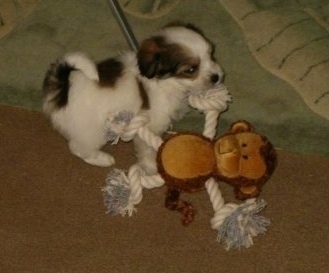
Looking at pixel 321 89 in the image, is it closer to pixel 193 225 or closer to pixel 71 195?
pixel 193 225

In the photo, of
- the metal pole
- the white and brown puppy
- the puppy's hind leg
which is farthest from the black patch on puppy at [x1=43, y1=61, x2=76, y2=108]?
the metal pole

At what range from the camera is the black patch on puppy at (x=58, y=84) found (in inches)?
73.9

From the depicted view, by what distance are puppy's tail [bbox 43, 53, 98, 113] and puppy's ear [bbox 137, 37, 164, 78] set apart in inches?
5.3

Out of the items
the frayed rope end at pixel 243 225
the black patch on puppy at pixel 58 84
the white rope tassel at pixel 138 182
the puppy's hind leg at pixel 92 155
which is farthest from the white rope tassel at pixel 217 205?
the black patch on puppy at pixel 58 84

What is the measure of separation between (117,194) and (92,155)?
200 mm

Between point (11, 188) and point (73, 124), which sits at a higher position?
point (73, 124)

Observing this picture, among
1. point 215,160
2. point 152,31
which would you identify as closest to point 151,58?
point 215,160

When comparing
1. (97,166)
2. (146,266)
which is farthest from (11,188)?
(146,266)

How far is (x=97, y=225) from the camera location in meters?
1.94

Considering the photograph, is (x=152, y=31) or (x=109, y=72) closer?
(x=109, y=72)

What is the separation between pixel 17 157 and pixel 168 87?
56 cm

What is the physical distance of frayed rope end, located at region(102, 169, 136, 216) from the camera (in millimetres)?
1880

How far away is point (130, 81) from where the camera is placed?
1888mm

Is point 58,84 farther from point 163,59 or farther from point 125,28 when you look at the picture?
point 125,28
